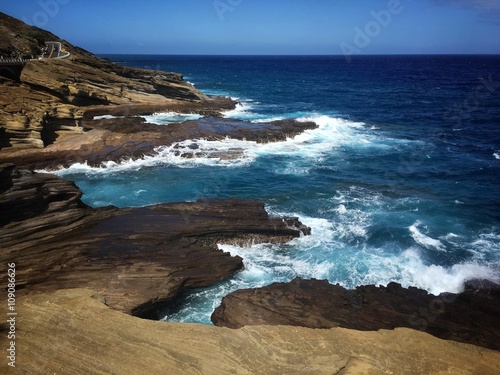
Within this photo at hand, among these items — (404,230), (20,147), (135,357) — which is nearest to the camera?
(135,357)

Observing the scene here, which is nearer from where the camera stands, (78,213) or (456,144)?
(78,213)

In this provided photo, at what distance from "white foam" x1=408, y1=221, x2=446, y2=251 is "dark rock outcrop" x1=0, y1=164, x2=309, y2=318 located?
6802 millimetres

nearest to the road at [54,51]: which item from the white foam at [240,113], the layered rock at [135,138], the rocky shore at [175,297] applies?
the layered rock at [135,138]

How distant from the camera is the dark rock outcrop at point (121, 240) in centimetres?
1393

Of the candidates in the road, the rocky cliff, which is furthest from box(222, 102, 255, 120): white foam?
the road

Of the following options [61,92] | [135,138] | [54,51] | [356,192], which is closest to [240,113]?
[135,138]

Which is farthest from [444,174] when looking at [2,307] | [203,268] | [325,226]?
[2,307]

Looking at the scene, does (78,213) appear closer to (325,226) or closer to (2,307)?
(2,307)

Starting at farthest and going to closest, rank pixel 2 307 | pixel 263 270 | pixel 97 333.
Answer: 1. pixel 263 270
2. pixel 2 307
3. pixel 97 333

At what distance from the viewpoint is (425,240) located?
2128cm

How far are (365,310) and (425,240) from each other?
9835mm

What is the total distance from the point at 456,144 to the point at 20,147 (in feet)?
149

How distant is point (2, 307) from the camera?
1112cm

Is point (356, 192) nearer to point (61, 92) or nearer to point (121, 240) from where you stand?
point (121, 240)
